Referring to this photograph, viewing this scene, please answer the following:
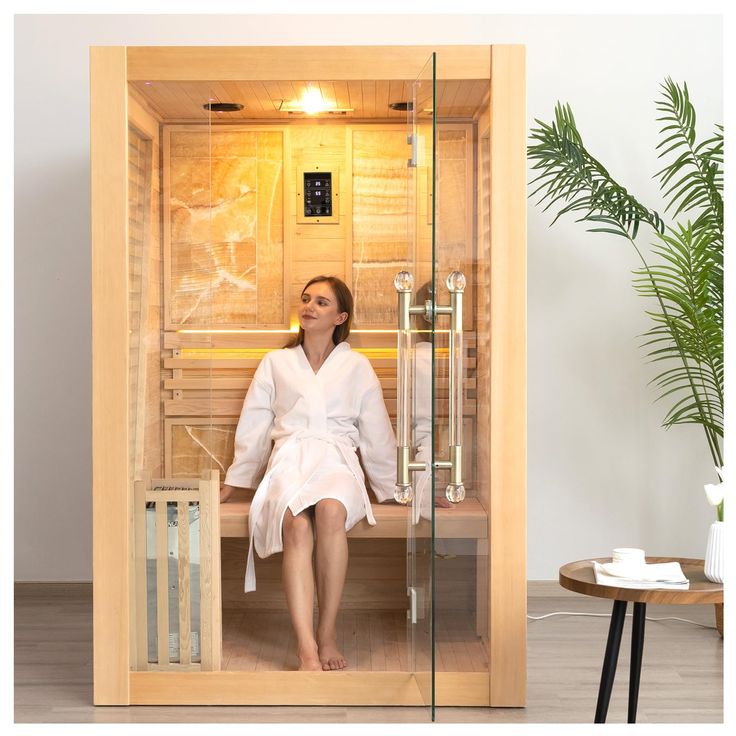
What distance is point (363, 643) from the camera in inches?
124

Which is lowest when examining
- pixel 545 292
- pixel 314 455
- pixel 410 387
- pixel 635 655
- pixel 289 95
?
pixel 635 655

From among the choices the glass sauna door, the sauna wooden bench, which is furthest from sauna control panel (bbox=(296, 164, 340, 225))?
the sauna wooden bench

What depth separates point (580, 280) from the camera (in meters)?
4.02

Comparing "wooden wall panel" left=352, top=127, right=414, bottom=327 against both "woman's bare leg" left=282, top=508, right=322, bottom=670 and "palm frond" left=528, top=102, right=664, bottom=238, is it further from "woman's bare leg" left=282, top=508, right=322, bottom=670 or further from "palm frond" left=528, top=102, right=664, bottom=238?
"woman's bare leg" left=282, top=508, right=322, bottom=670

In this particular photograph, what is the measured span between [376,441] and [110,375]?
3.38 ft

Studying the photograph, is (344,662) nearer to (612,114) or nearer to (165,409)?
(165,409)

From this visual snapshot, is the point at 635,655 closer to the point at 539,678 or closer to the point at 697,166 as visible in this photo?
the point at 539,678

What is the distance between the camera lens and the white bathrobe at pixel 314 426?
3191 mm

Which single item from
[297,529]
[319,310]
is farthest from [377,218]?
[297,529]

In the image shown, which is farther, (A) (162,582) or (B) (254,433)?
(B) (254,433)

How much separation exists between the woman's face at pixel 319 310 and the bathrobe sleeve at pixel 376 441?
0.80 feet

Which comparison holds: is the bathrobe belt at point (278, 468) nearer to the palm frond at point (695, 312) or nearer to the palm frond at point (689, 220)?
the palm frond at point (689, 220)

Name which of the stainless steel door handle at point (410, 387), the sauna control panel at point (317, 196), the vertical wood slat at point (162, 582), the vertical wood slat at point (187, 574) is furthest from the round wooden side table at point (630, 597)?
the sauna control panel at point (317, 196)

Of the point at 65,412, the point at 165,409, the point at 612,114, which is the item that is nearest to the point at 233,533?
the point at 165,409
